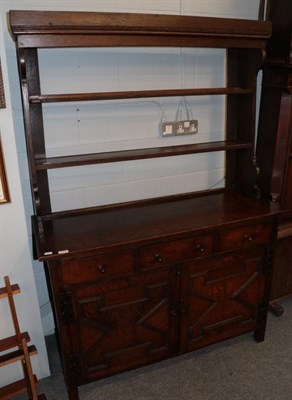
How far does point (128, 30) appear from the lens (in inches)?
Result: 62.9

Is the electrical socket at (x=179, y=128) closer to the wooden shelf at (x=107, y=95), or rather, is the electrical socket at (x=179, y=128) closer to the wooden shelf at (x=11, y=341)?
the wooden shelf at (x=107, y=95)

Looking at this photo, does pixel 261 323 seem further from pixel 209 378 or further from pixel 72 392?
pixel 72 392

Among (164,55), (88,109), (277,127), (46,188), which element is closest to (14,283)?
(46,188)

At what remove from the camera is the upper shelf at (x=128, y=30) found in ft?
4.83

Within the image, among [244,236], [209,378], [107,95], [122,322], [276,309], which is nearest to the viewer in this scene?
[107,95]

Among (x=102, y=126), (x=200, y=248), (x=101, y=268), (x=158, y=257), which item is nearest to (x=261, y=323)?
(x=200, y=248)

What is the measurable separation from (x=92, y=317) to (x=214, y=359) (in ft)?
2.85

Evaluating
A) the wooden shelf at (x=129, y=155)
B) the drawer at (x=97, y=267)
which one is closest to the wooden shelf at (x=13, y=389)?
the drawer at (x=97, y=267)

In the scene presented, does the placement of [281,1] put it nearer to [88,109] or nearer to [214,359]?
[88,109]

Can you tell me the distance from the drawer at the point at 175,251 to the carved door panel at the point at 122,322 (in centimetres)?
7

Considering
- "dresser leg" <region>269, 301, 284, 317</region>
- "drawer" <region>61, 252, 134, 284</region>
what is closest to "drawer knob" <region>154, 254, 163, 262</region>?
"drawer" <region>61, 252, 134, 284</region>

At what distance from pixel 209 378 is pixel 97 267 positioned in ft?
3.17

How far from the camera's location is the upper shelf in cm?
147

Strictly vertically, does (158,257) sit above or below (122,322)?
above
